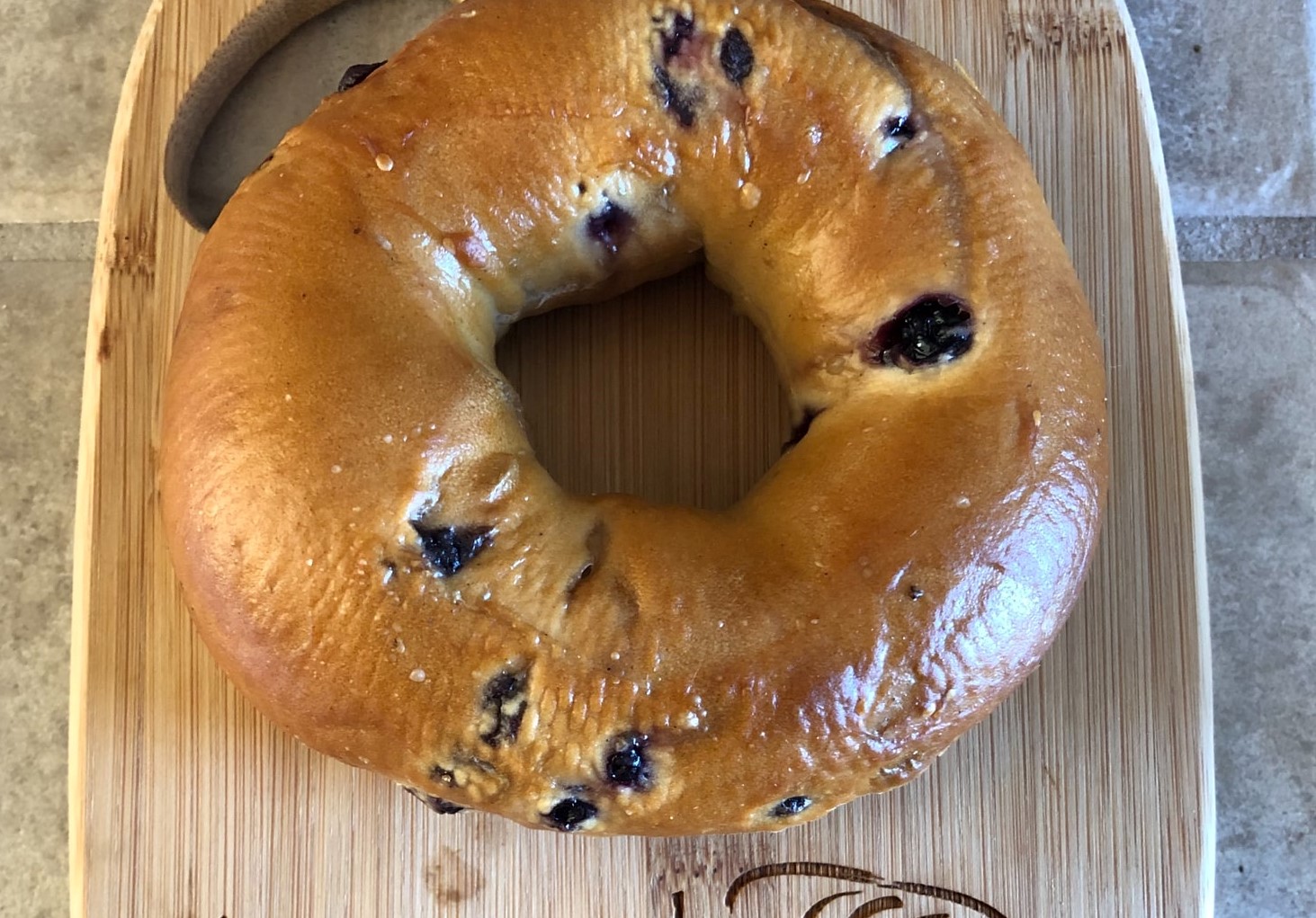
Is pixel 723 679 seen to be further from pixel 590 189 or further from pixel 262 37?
pixel 262 37

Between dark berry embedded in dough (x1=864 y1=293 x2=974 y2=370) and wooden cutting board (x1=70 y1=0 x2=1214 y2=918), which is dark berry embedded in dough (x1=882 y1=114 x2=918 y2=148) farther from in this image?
wooden cutting board (x1=70 y1=0 x2=1214 y2=918)

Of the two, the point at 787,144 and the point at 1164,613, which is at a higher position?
the point at 787,144

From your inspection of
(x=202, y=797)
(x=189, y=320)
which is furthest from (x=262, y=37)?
(x=202, y=797)

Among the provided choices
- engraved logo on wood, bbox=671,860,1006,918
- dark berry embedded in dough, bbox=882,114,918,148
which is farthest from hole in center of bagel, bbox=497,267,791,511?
engraved logo on wood, bbox=671,860,1006,918

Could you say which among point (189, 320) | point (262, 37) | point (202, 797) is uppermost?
point (262, 37)

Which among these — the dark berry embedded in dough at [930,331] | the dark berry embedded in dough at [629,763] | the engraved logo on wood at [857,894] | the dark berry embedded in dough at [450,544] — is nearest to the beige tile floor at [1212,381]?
the engraved logo on wood at [857,894]

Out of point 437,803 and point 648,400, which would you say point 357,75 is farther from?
point 437,803
